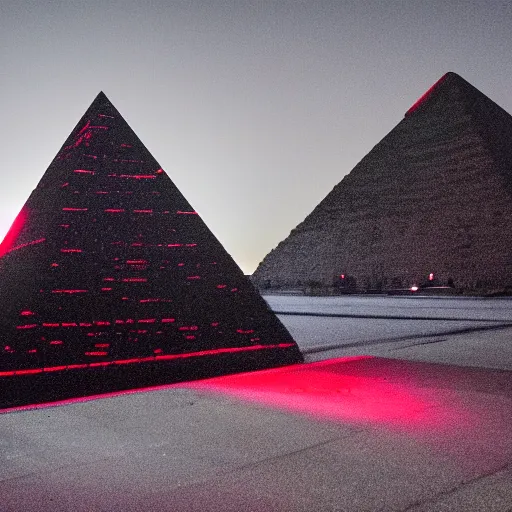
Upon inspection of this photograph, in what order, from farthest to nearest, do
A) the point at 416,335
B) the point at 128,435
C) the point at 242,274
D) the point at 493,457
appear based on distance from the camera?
1. the point at 416,335
2. the point at 242,274
3. the point at 128,435
4. the point at 493,457

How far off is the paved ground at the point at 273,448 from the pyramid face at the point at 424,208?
5301 centimetres

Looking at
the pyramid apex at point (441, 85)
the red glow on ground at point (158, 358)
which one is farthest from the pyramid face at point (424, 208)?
the red glow on ground at point (158, 358)

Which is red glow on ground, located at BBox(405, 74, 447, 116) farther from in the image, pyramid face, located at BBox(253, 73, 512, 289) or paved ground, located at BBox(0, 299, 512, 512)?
paved ground, located at BBox(0, 299, 512, 512)

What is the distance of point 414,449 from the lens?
8.75 ft

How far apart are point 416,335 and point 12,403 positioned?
5.68 m

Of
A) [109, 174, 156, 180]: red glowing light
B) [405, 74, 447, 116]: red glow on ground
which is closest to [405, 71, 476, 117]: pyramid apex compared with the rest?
[405, 74, 447, 116]: red glow on ground

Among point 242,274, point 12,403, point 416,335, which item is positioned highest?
point 242,274

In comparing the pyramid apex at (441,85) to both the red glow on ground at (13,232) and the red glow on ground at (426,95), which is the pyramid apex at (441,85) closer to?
the red glow on ground at (426,95)

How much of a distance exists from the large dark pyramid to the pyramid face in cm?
5196

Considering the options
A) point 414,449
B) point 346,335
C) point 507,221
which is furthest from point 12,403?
point 507,221

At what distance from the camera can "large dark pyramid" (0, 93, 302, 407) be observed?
14.3 feet

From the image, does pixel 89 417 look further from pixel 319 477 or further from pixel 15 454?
pixel 319 477

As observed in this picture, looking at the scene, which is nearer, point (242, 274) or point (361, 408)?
point (361, 408)

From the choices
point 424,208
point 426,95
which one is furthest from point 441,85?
point 424,208
